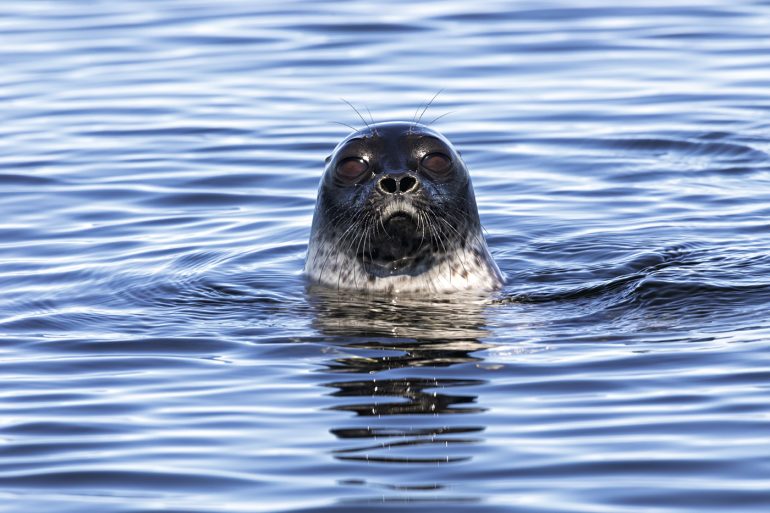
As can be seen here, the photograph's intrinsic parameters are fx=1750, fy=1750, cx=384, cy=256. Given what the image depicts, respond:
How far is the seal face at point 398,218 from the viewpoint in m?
9.28

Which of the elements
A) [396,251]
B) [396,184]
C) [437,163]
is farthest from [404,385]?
[396,251]

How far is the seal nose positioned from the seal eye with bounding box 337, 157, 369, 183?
0.27m

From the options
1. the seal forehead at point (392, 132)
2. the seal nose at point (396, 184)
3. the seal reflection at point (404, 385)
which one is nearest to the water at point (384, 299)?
the seal reflection at point (404, 385)

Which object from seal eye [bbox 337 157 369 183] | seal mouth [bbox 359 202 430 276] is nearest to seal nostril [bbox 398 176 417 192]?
seal mouth [bbox 359 202 430 276]

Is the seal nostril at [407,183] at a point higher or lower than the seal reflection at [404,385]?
higher

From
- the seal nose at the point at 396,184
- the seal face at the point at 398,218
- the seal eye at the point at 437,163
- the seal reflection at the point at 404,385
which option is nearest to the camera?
the seal reflection at the point at 404,385

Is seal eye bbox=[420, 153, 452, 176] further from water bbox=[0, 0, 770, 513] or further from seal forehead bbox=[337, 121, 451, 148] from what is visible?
water bbox=[0, 0, 770, 513]

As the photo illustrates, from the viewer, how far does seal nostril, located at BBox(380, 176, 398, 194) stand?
914cm

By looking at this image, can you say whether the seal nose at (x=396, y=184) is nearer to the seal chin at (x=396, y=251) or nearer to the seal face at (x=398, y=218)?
the seal face at (x=398, y=218)

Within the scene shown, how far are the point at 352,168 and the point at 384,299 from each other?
80 cm

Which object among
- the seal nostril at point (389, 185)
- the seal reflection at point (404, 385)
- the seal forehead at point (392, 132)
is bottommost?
the seal reflection at point (404, 385)

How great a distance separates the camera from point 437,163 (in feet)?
30.9

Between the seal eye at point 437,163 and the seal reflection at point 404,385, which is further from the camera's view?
the seal eye at point 437,163

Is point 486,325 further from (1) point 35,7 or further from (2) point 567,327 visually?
(1) point 35,7
